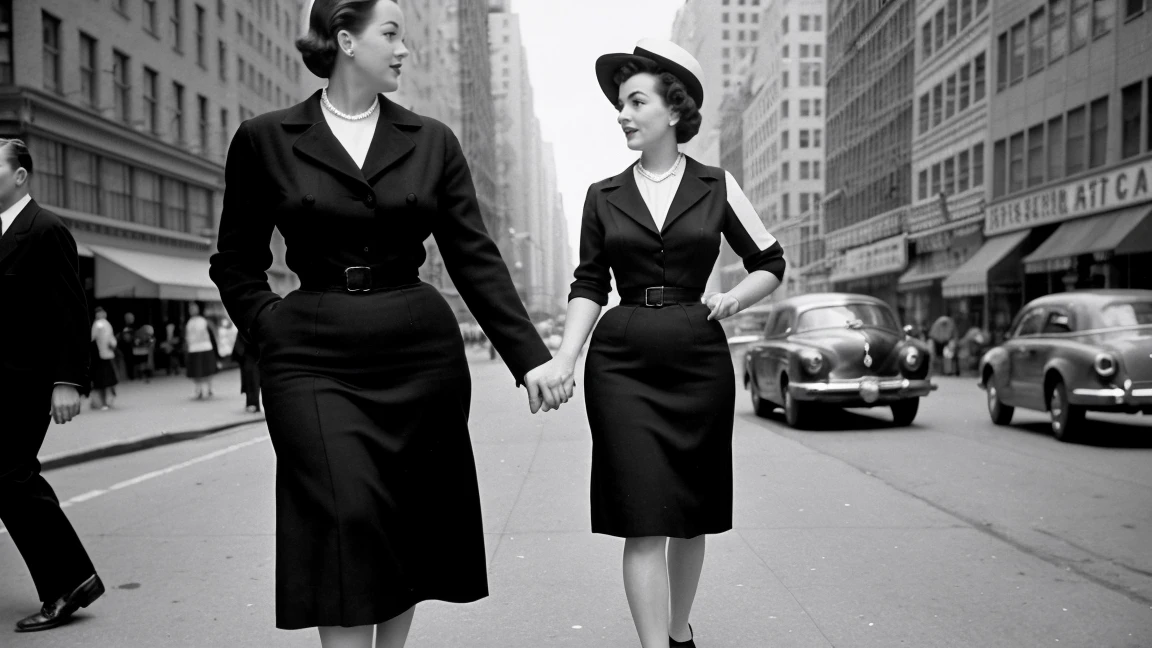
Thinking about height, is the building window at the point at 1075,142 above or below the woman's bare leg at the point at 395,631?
above

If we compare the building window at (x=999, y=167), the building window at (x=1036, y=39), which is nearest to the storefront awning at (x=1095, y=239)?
the building window at (x=1036, y=39)

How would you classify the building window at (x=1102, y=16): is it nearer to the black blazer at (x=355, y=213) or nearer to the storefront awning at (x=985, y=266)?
the storefront awning at (x=985, y=266)

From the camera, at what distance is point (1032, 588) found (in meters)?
5.39

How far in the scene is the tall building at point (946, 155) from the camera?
133 feet

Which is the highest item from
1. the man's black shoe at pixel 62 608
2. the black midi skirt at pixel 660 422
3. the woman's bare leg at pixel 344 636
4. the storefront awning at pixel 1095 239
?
the storefront awning at pixel 1095 239

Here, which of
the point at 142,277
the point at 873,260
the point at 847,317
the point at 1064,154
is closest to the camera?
the point at 847,317

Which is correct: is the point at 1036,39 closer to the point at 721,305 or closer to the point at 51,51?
the point at 51,51

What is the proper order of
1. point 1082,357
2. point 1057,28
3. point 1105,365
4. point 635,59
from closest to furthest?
1. point 635,59
2. point 1105,365
3. point 1082,357
4. point 1057,28

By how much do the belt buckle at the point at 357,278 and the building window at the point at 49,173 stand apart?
25.3 meters

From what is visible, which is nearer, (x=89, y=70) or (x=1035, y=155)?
(x=89, y=70)

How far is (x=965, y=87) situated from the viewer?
4303cm

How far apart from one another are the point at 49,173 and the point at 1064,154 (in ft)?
85.1

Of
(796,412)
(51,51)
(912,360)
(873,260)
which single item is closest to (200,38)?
(51,51)

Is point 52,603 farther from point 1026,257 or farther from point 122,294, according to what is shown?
point 1026,257
